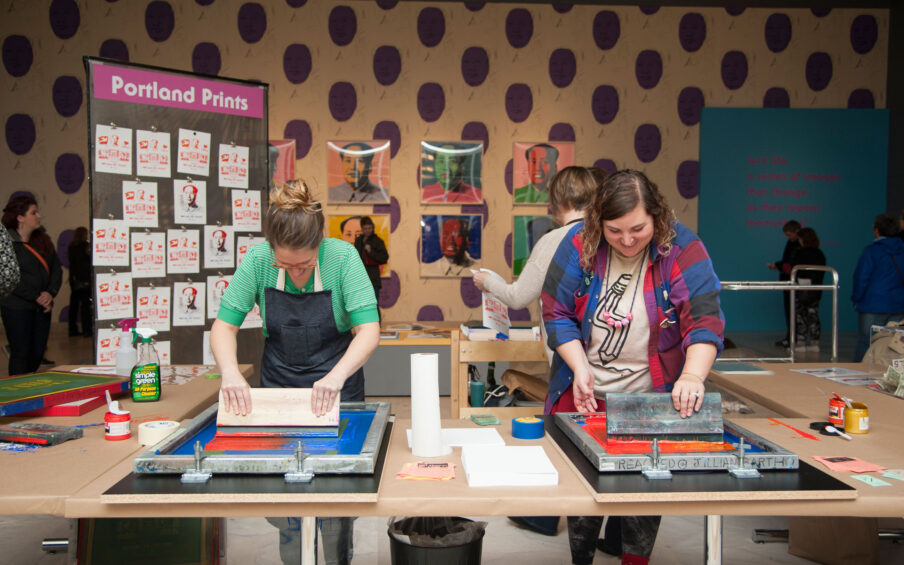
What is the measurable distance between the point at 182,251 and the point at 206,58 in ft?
16.8

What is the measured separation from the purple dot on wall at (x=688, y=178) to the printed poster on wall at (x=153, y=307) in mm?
6678

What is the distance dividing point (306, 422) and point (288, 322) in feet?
1.83

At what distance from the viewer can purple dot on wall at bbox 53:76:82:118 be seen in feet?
26.3

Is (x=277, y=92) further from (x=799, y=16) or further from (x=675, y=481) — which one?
(x=675, y=481)

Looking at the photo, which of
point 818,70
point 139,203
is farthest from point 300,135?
point 818,70

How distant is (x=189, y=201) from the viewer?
151 inches

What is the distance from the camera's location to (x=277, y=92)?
812 centimetres

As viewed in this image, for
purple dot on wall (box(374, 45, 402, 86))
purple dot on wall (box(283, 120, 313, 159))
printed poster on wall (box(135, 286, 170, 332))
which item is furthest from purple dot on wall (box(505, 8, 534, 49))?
printed poster on wall (box(135, 286, 170, 332))

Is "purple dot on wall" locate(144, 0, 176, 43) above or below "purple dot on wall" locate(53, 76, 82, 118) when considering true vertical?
above

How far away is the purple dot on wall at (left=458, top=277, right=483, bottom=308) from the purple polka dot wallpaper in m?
0.03

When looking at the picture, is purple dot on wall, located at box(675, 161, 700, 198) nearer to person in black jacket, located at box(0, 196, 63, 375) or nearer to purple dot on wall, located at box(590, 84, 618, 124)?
purple dot on wall, located at box(590, 84, 618, 124)

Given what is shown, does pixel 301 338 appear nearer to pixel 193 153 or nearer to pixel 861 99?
pixel 193 153

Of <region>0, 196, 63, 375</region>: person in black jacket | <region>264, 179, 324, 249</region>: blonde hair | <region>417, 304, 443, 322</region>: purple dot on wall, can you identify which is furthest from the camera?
<region>417, 304, 443, 322</region>: purple dot on wall

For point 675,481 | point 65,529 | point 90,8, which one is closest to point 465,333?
point 65,529
